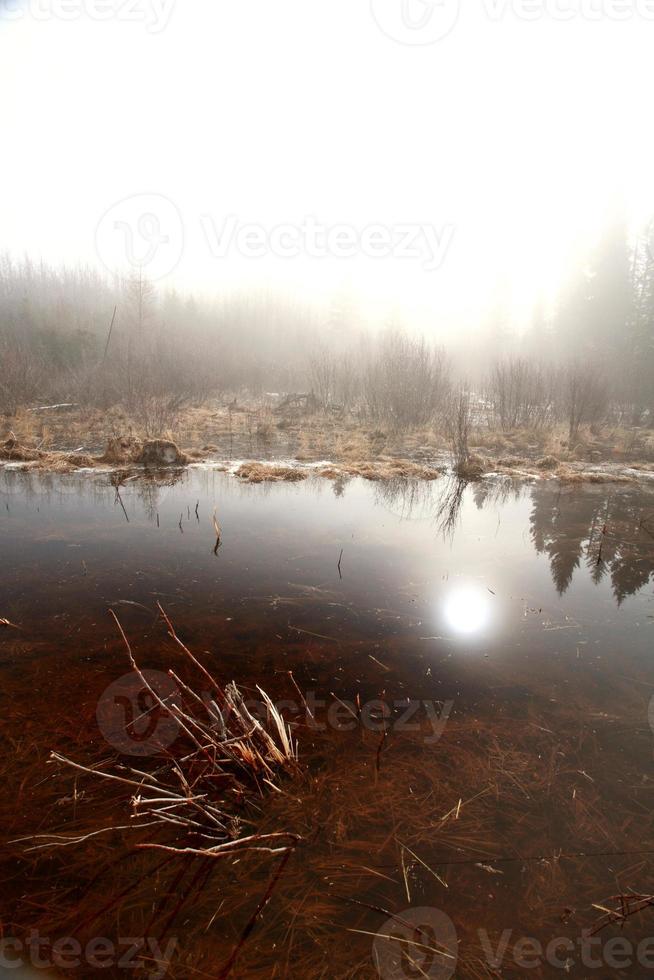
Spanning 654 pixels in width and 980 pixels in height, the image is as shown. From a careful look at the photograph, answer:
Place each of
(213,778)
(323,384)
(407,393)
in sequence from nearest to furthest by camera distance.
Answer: (213,778), (407,393), (323,384)

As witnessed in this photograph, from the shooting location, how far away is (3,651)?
3578mm

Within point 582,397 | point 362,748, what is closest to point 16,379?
point 362,748

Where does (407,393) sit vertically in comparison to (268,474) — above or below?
above

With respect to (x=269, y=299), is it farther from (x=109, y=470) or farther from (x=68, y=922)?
(x=68, y=922)

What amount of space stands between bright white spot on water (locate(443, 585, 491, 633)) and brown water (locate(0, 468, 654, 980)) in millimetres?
25

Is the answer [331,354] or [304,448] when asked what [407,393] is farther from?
[331,354]

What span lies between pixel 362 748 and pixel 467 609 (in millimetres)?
2244

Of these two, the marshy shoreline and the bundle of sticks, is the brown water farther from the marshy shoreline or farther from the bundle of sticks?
the marshy shoreline

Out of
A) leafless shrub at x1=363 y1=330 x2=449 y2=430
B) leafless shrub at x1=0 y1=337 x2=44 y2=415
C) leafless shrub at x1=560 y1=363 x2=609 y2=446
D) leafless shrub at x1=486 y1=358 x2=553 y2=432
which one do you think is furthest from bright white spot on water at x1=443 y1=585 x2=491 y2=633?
leafless shrub at x1=0 y1=337 x2=44 y2=415

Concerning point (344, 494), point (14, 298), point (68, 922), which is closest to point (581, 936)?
point (68, 922)

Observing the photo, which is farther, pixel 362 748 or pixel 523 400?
pixel 523 400

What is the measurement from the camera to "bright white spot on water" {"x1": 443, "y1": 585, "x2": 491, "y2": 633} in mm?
4410

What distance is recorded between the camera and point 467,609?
15.5 ft

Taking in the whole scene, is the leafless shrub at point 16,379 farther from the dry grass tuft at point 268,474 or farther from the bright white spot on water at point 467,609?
the bright white spot on water at point 467,609
